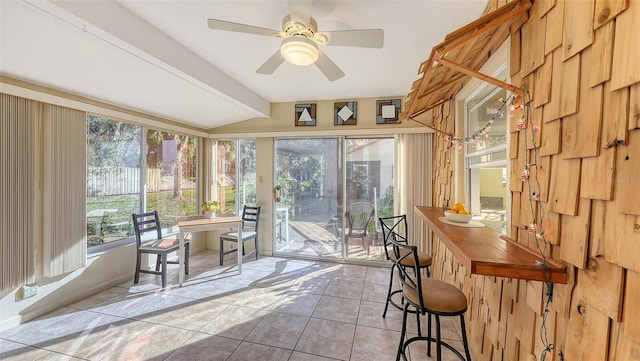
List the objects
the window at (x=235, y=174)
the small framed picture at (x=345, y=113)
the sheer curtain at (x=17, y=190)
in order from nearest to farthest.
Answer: the sheer curtain at (x=17, y=190) < the small framed picture at (x=345, y=113) < the window at (x=235, y=174)

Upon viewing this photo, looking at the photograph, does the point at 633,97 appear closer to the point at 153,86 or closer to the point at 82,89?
the point at 153,86

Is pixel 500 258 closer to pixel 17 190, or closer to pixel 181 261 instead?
pixel 181 261

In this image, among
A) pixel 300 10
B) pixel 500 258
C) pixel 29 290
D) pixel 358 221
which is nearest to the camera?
pixel 500 258

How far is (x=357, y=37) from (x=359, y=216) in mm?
2889

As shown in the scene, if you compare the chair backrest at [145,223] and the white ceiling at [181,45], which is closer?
the white ceiling at [181,45]

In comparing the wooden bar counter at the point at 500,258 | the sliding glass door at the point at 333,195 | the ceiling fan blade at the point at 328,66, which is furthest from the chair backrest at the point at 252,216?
the wooden bar counter at the point at 500,258

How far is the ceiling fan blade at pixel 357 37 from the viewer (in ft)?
5.42

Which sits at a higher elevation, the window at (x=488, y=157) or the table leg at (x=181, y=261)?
the window at (x=488, y=157)

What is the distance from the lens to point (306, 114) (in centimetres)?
415

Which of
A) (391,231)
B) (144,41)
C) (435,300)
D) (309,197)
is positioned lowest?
(435,300)

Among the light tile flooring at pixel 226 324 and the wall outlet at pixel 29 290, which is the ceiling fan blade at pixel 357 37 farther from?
the wall outlet at pixel 29 290

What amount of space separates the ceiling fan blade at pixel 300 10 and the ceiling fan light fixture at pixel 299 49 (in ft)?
0.34

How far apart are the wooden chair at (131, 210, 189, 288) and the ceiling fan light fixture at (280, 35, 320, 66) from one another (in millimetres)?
2899

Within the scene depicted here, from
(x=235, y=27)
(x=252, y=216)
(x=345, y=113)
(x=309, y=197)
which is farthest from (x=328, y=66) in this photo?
(x=252, y=216)
